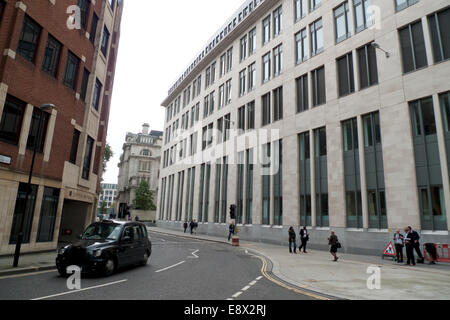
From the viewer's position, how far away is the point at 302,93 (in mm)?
25438

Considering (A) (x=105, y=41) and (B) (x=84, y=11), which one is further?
(A) (x=105, y=41)

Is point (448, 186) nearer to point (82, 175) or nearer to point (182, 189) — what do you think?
point (82, 175)

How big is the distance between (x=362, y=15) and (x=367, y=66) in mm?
4230

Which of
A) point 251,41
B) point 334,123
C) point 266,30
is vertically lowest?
point 334,123

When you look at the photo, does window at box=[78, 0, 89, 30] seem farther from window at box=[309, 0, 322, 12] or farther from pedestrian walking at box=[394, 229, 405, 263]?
pedestrian walking at box=[394, 229, 405, 263]

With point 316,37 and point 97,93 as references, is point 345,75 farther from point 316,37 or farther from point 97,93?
point 97,93

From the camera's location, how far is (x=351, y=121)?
21.0m

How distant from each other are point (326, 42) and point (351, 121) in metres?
7.52

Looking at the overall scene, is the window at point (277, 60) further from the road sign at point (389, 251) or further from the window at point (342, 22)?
the road sign at point (389, 251)

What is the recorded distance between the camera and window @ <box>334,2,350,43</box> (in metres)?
22.3

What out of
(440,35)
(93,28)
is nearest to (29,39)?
(93,28)

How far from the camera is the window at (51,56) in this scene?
588 inches

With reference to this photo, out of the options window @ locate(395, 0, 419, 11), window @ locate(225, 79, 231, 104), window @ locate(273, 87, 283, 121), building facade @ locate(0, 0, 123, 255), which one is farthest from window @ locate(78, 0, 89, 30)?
window @ locate(225, 79, 231, 104)

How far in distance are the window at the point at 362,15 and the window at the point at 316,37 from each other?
11.0ft
